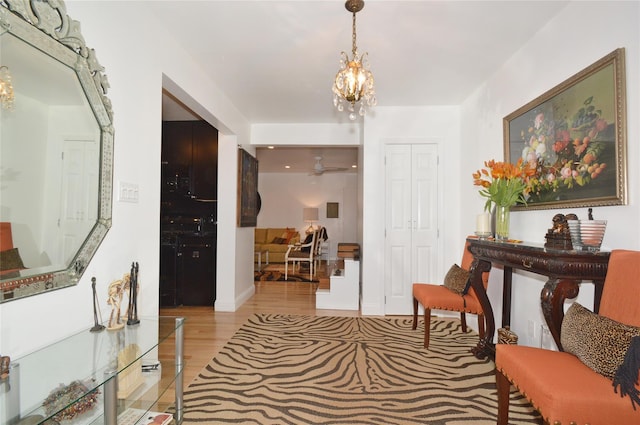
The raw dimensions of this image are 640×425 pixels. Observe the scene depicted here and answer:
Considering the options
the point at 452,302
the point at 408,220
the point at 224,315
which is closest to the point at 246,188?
the point at 224,315

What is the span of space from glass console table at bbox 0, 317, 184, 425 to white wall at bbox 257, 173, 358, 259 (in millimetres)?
7772

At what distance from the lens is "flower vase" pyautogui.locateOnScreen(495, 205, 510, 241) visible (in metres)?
2.41

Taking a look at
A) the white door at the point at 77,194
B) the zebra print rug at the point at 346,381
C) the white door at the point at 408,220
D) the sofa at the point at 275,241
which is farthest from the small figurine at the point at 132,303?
the sofa at the point at 275,241

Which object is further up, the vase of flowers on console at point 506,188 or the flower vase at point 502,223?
the vase of flowers on console at point 506,188

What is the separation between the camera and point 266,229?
9367 millimetres

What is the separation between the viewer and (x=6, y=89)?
1134mm

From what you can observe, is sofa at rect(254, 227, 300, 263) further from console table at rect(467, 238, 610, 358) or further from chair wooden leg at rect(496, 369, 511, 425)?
chair wooden leg at rect(496, 369, 511, 425)

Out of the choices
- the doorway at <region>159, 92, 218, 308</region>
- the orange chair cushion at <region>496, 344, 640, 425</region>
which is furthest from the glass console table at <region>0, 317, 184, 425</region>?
the doorway at <region>159, 92, 218, 308</region>

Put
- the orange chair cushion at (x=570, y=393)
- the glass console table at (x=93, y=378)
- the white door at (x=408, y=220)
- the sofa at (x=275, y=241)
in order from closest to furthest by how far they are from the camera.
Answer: the glass console table at (x=93, y=378) < the orange chair cushion at (x=570, y=393) < the white door at (x=408, y=220) < the sofa at (x=275, y=241)

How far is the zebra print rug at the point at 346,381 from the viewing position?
6.11 ft

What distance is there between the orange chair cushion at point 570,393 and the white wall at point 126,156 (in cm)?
212

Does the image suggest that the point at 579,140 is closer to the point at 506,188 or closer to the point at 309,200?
the point at 506,188

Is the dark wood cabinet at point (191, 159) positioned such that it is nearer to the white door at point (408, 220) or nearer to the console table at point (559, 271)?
the white door at point (408, 220)

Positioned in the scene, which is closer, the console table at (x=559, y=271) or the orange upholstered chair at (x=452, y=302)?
the console table at (x=559, y=271)
